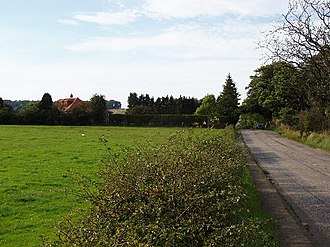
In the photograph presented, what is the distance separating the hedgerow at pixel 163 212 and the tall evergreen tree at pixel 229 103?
7275 cm

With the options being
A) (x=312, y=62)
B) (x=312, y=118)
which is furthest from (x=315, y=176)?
(x=312, y=118)

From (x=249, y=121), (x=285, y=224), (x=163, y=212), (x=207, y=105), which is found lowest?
(x=285, y=224)

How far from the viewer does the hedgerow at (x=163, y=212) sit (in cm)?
332

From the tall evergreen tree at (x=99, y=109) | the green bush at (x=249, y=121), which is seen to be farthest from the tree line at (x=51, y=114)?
the green bush at (x=249, y=121)

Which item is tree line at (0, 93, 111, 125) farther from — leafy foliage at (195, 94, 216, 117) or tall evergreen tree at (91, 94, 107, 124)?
leafy foliage at (195, 94, 216, 117)

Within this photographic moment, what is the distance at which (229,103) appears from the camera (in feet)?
274

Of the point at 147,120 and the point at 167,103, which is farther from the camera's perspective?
the point at 167,103

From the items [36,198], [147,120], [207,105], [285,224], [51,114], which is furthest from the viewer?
[207,105]

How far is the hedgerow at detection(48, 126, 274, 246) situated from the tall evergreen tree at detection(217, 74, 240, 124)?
239ft

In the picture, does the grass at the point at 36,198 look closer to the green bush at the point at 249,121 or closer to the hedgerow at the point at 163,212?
the hedgerow at the point at 163,212

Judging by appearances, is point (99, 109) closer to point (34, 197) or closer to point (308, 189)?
point (308, 189)

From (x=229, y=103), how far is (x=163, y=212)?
264 feet

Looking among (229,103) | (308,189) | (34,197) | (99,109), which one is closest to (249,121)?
(229,103)

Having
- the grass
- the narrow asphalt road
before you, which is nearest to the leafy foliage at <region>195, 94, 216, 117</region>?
the narrow asphalt road
